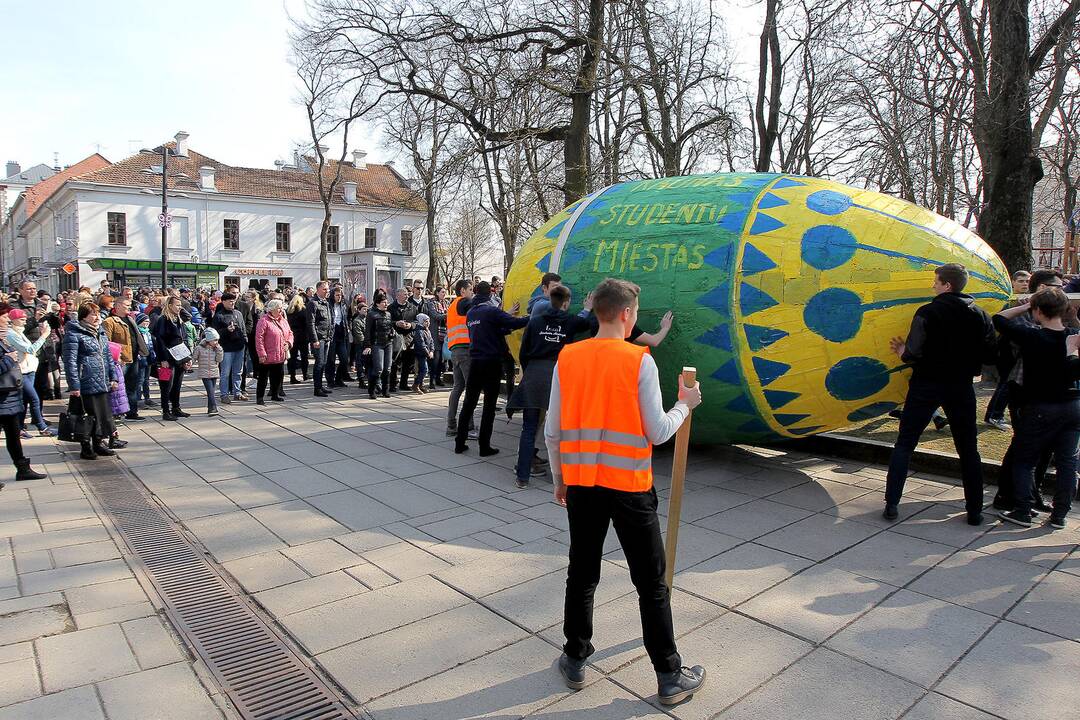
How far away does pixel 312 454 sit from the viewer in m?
7.20

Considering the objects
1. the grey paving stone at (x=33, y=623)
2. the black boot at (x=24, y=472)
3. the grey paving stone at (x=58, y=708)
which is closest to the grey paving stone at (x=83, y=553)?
the grey paving stone at (x=33, y=623)

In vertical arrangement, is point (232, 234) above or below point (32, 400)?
above

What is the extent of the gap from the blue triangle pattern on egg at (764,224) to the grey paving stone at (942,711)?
138 inches

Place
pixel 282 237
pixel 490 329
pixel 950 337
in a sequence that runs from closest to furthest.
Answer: pixel 950 337 < pixel 490 329 < pixel 282 237

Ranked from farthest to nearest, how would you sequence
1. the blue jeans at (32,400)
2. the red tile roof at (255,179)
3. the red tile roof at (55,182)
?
the red tile roof at (55,182) → the red tile roof at (255,179) → the blue jeans at (32,400)

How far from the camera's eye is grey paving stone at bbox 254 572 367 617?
385 centimetres

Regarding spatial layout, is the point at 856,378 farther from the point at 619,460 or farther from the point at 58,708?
the point at 58,708

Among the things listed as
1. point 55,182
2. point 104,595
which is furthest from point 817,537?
point 55,182

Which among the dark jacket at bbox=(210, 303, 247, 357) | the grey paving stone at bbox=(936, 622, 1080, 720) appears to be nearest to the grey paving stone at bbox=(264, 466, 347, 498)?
the dark jacket at bbox=(210, 303, 247, 357)

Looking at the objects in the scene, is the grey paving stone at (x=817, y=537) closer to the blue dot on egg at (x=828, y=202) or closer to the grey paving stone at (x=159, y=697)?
the blue dot on egg at (x=828, y=202)

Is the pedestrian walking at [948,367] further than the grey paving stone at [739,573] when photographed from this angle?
Yes

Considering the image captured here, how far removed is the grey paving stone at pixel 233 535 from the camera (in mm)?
4664

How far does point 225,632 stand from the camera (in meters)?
3.60

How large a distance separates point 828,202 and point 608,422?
3654 millimetres
